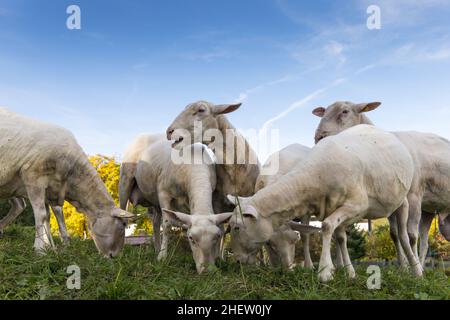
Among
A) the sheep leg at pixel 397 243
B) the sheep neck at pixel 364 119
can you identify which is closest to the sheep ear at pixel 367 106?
the sheep neck at pixel 364 119

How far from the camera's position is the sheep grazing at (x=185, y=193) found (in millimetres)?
5793

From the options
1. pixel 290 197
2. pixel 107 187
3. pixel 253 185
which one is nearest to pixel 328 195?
pixel 290 197

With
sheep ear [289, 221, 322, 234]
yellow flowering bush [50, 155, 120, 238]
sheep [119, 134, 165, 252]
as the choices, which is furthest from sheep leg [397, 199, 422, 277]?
yellow flowering bush [50, 155, 120, 238]

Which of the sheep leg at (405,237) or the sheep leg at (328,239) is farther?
the sheep leg at (405,237)

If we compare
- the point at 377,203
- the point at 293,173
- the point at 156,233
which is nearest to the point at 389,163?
the point at 377,203

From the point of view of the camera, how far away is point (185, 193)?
24.2ft

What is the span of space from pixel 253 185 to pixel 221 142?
3.21 ft

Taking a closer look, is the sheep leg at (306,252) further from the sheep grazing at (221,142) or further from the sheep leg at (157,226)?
the sheep leg at (157,226)

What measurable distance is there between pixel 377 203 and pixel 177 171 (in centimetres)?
342

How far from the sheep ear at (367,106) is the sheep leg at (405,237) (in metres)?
2.23

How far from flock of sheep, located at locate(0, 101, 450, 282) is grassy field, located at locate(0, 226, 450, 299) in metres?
0.34

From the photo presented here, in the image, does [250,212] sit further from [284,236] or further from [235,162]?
[235,162]

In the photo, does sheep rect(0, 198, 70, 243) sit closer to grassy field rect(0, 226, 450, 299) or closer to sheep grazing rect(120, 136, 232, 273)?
sheep grazing rect(120, 136, 232, 273)

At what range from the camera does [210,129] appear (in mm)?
7484
